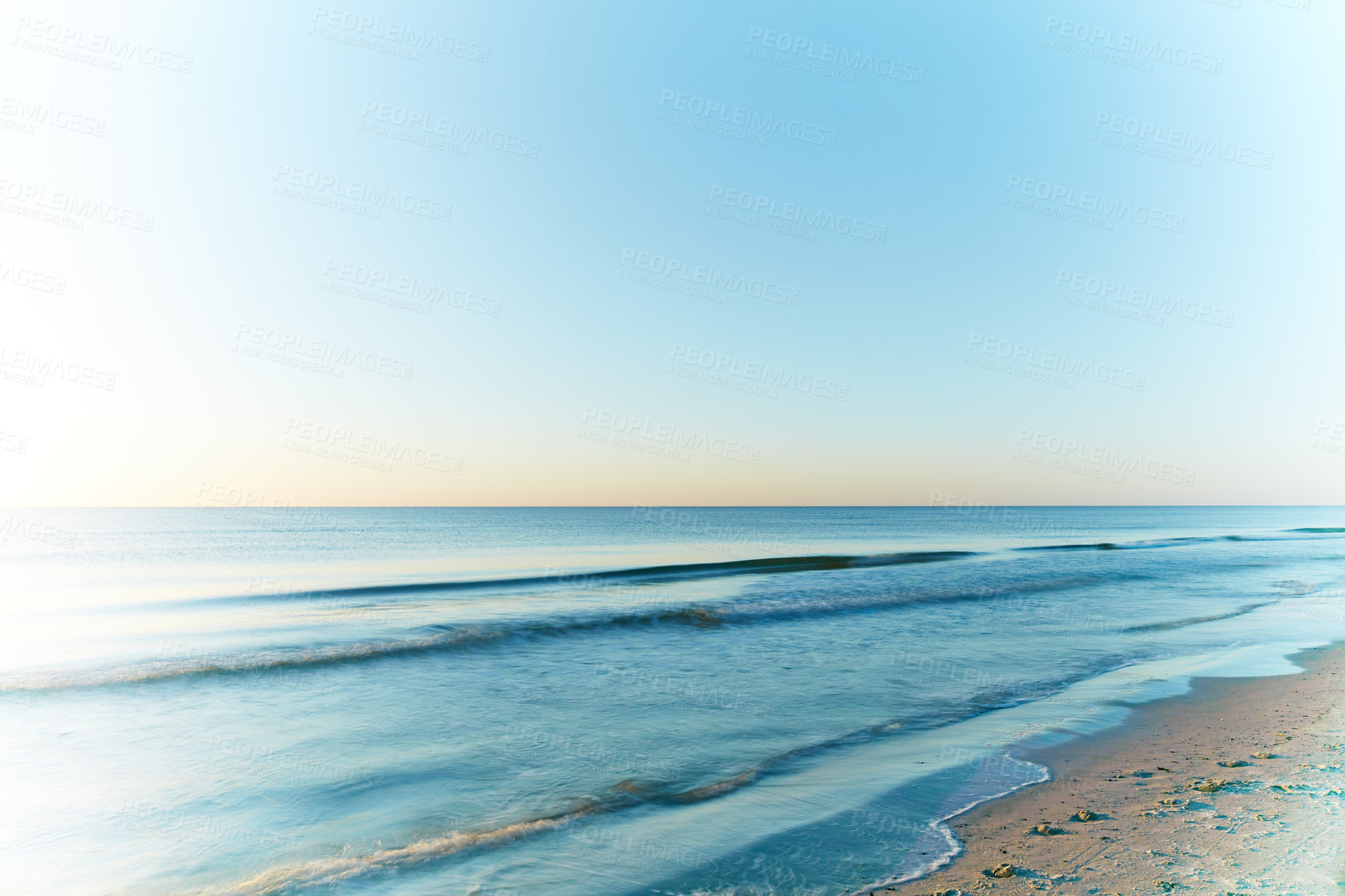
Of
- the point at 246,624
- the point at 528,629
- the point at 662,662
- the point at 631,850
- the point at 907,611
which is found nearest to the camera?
the point at 631,850

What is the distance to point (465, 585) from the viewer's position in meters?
29.1

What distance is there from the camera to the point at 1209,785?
714cm

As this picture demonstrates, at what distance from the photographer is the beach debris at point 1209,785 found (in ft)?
23.0

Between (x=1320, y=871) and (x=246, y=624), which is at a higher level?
(x=1320, y=871)

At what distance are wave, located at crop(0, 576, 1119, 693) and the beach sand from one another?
40.8 feet

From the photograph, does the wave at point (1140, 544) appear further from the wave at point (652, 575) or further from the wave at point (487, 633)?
the wave at point (487, 633)

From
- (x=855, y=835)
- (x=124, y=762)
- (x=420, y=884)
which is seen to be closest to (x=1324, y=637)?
(x=855, y=835)

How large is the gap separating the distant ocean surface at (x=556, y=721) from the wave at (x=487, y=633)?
0.12 metres

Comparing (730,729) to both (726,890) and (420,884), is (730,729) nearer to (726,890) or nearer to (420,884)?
(726,890)

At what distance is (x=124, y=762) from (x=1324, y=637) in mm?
24496

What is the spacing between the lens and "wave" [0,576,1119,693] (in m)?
13.9

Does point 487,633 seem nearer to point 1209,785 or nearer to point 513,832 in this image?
point 513,832

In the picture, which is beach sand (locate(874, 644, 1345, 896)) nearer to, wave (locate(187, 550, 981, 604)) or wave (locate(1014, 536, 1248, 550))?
wave (locate(187, 550, 981, 604))

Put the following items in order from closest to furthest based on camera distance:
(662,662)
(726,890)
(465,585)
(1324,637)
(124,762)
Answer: (726,890)
(124,762)
(662,662)
(1324,637)
(465,585)
